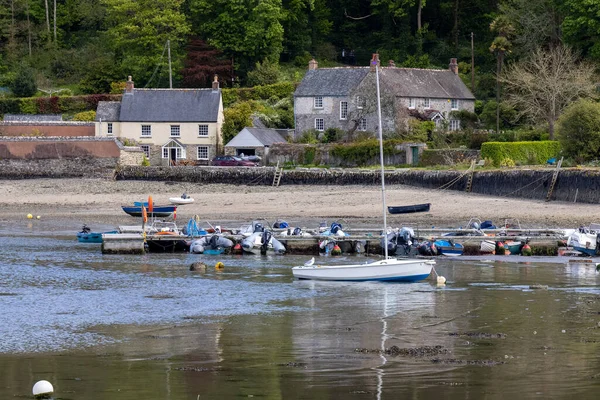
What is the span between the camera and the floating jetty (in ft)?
106

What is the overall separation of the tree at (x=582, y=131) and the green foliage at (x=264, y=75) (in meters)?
29.8

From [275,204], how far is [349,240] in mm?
13533

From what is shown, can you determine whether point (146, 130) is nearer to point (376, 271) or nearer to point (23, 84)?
point (23, 84)

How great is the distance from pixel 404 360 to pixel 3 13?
71.8 m

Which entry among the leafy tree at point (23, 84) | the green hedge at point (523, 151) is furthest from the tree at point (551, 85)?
the leafy tree at point (23, 84)

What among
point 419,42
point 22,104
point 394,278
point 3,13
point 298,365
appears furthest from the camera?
point 3,13

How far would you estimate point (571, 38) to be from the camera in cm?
6038

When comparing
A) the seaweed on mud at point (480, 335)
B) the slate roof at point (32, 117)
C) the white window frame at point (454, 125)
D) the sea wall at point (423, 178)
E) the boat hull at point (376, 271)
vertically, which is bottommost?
the seaweed on mud at point (480, 335)

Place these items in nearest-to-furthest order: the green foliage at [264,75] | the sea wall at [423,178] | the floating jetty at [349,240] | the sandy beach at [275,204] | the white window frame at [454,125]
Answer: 1. the floating jetty at [349,240]
2. the sandy beach at [275,204]
3. the sea wall at [423,178]
4. the white window frame at [454,125]
5. the green foliage at [264,75]

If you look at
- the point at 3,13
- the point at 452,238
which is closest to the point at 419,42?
the point at 3,13

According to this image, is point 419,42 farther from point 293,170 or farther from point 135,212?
point 135,212

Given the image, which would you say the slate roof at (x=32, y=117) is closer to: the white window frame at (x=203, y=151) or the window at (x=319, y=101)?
the white window frame at (x=203, y=151)

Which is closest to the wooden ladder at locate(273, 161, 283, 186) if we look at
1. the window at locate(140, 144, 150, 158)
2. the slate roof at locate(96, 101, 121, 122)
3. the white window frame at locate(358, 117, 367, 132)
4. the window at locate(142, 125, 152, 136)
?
the white window frame at locate(358, 117, 367, 132)

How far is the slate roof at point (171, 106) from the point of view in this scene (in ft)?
218
